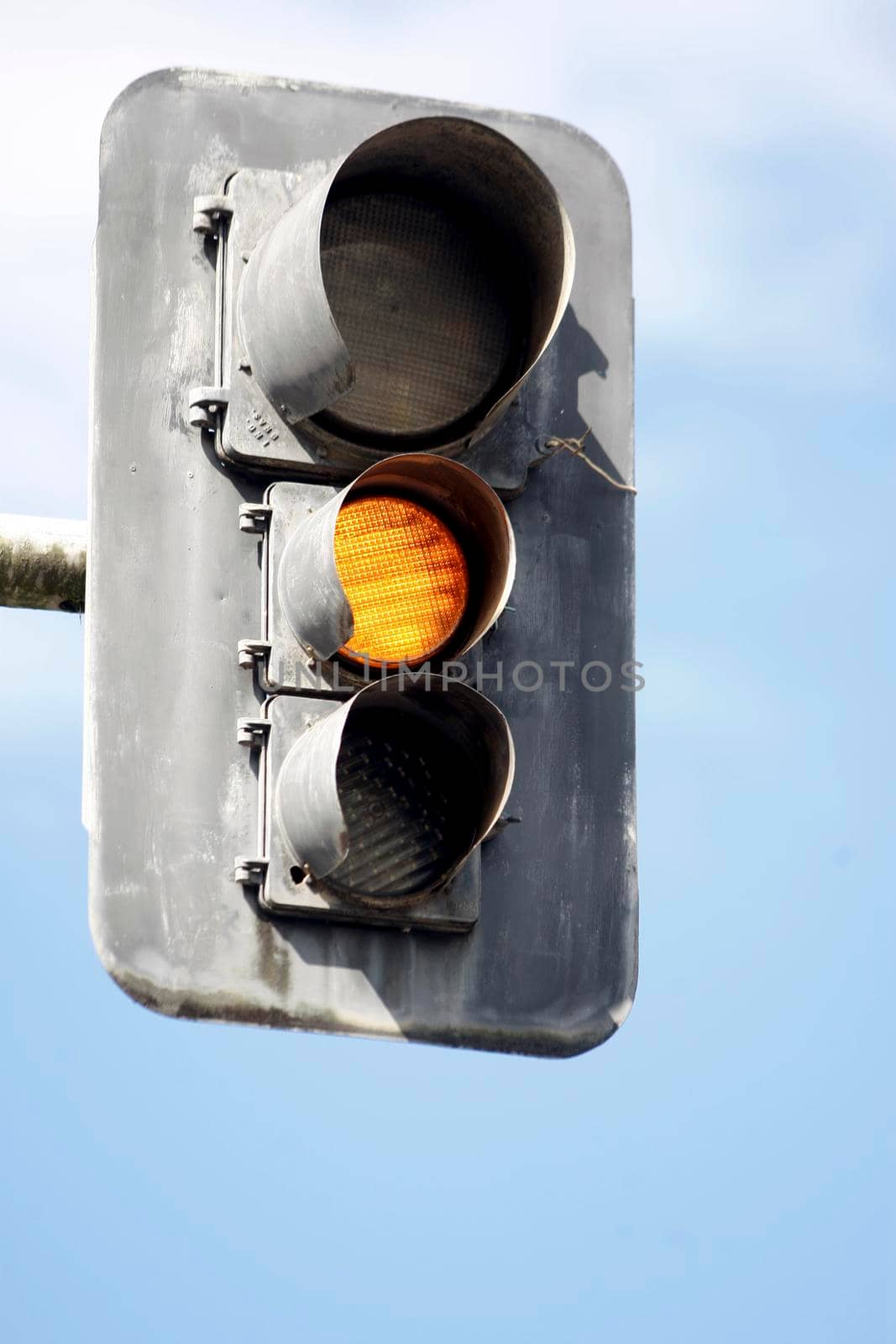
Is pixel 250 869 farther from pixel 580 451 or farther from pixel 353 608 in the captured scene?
pixel 580 451

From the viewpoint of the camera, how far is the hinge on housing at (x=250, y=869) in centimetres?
383

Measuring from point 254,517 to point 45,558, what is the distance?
54 centimetres

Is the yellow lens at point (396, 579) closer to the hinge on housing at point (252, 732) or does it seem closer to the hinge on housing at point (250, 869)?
the hinge on housing at point (252, 732)

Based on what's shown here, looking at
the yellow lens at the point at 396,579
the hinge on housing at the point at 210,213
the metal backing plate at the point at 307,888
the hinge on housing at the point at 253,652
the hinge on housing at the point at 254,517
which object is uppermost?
the hinge on housing at the point at 210,213

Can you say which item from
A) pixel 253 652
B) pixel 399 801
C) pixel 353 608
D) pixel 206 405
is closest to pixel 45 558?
pixel 206 405

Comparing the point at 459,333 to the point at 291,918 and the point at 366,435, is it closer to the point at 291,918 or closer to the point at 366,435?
the point at 366,435

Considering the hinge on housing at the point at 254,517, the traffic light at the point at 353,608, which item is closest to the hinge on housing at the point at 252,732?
the traffic light at the point at 353,608

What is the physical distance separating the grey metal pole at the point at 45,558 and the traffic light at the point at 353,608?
0.37 metres

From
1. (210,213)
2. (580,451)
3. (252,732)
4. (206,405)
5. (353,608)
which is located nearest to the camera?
(353,608)

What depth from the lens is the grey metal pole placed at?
4.35 meters

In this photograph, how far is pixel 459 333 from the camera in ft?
13.0

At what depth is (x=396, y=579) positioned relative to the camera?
3791mm

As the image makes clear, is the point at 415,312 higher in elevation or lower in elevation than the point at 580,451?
higher

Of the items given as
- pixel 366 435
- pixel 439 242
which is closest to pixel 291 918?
pixel 366 435
